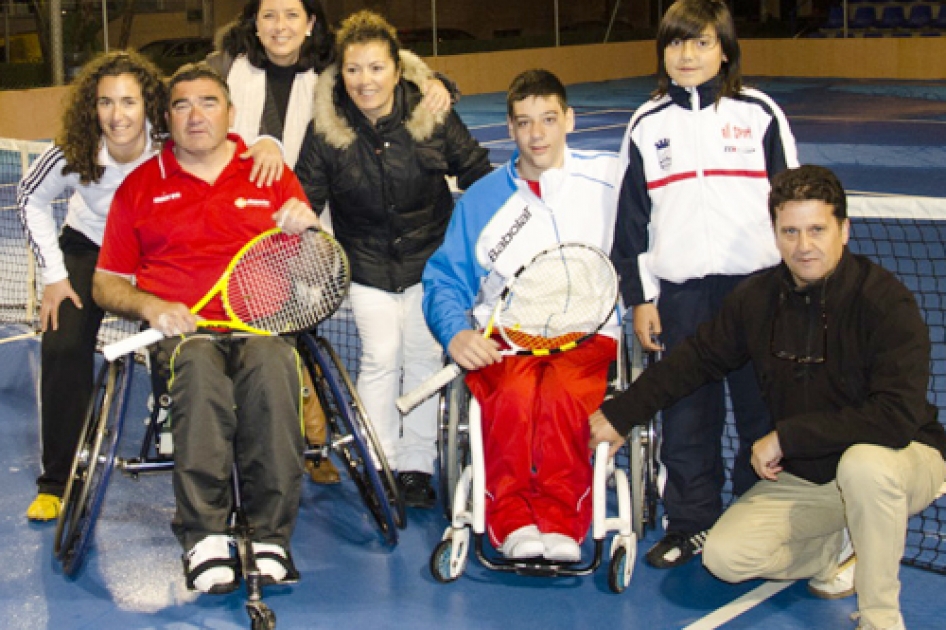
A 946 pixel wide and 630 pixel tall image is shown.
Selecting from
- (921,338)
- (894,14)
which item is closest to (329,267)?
(921,338)

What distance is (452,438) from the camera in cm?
409

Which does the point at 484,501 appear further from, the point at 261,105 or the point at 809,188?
the point at 261,105

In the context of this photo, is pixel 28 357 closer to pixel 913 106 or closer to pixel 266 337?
pixel 266 337

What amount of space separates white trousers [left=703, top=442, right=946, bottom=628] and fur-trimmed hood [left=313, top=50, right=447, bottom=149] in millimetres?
1649

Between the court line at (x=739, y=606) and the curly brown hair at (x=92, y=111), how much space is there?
7.64ft

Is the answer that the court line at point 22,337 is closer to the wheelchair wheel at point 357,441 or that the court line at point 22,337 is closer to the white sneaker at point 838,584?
the wheelchair wheel at point 357,441

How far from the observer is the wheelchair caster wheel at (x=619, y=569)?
384 centimetres

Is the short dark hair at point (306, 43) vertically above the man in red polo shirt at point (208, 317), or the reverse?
the short dark hair at point (306, 43)

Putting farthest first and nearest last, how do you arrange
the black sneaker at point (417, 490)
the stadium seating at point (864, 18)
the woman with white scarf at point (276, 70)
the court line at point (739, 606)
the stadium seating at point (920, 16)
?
the stadium seating at point (864, 18), the stadium seating at point (920, 16), the woman with white scarf at point (276, 70), the black sneaker at point (417, 490), the court line at point (739, 606)

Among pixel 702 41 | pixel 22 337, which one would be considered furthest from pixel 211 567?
pixel 22 337

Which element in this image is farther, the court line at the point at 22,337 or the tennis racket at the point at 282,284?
the court line at the point at 22,337

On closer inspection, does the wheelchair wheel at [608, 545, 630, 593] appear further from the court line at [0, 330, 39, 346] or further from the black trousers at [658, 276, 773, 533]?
the court line at [0, 330, 39, 346]

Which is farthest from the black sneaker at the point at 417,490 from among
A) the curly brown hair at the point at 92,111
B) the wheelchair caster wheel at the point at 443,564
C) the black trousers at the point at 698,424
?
the curly brown hair at the point at 92,111

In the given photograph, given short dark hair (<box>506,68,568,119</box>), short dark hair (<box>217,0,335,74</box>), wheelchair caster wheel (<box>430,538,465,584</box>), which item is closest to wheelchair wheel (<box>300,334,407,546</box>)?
wheelchair caster wheel (<box>430,538,465,584</box>)
